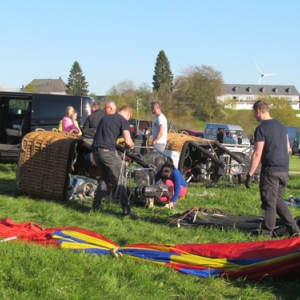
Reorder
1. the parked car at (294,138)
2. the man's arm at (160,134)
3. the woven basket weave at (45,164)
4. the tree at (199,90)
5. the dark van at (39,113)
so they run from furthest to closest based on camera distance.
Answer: the tree at (199,90) → the parked car at (294,138) → the dark van at (39,113) → the man's arm at (160,134) → the woven basket weave at (45,164)

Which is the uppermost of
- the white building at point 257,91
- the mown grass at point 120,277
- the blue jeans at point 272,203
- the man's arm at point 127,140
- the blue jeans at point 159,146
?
the white building at point 257,91

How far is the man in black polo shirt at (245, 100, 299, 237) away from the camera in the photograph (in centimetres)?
608

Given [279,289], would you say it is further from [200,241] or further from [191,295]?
[200,241]

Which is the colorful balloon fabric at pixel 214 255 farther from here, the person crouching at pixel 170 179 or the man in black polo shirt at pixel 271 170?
the person crouching at pixel 170 179

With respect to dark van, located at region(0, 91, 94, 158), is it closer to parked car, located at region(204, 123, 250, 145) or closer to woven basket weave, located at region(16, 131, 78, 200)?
woven basket weave, located at region(16, 131, 78, 200)

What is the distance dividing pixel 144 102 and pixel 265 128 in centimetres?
6502

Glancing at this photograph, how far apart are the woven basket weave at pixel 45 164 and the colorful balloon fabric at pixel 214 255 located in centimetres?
332

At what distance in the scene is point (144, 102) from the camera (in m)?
70.8

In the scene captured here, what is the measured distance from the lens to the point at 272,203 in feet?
→ 19.9

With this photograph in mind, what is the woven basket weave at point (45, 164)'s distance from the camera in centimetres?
845

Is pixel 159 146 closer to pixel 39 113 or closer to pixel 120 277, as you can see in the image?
pixel 39 113

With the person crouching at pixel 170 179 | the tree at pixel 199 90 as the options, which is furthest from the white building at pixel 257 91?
the person crouching at pixel 170 179

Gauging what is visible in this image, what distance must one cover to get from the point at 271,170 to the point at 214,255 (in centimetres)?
188

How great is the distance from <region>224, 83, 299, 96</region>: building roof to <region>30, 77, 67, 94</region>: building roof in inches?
1694
